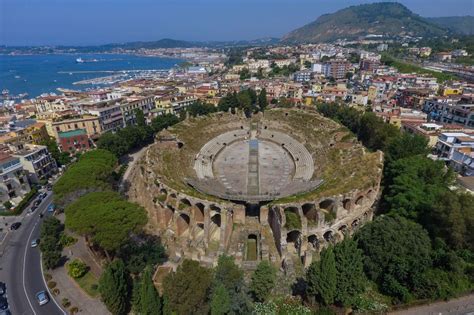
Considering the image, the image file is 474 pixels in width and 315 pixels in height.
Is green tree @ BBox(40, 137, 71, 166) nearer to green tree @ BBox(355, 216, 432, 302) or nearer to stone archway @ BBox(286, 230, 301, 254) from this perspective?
stone archway @ BBox(286, 230, 301, 254)

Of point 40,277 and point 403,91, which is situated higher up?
point 403,91

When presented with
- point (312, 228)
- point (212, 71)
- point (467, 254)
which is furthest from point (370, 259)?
point (212, 71)

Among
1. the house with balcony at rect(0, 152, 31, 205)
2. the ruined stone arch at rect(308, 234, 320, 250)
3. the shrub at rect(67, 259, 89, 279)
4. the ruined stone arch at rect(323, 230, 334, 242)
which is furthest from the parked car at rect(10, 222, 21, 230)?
the ruined stone arch at rect(323, 230, 334, 242)

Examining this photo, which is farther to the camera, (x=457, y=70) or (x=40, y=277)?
(x=457, y=70)

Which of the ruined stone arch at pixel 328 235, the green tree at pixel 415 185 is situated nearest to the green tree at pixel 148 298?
the ruined stone arch at pixel 328 235

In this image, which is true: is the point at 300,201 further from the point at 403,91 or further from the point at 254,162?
the point at 403,91

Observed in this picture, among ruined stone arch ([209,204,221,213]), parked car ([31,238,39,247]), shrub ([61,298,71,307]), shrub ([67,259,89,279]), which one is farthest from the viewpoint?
parked car ([31,238,39,247])
